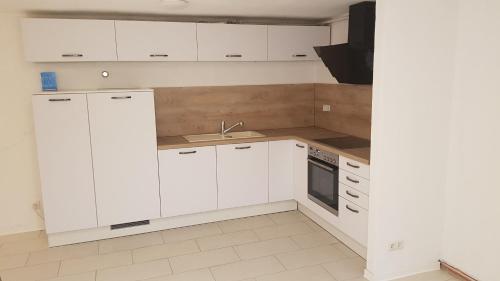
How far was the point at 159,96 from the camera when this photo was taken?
4215 mm

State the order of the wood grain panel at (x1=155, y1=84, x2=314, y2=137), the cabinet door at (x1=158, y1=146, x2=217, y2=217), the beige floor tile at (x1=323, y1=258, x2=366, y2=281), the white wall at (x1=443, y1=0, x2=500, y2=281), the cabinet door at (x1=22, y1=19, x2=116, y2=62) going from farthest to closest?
the wood grain panel at (x1=155, y1=84, x2=314, y2=137) < the cabinet door at (x1=158, y1=146, x2=217, y2=217) < the cabinet door at (x1=22, y1=19, x2=116, y2=62) < the beige floor tile at (x1=323, y1=258, x2=366, y2=281) < the white wall at (x1=443, y1=0, x2=500, y2=281)

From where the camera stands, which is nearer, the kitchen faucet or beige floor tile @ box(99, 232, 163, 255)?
beige floor tile @ box(99, 232, 163, 255)

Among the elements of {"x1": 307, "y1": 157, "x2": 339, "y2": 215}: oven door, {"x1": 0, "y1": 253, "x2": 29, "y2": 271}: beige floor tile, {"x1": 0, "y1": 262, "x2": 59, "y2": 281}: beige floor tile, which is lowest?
{"x1": 0, "y1": 262, "x2": 59, "y2": 281}: beige floor tile

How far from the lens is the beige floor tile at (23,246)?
3.56m

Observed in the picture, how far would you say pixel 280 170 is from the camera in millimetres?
4270

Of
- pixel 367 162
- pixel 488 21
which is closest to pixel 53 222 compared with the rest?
pixel 367 162

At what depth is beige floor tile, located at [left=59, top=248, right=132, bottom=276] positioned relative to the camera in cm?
321

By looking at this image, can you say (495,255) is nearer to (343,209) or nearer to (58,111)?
(343,209)

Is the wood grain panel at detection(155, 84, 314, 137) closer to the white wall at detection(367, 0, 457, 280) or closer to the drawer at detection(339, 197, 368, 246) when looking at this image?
the drawer at detection(339, 197, 368, 246)

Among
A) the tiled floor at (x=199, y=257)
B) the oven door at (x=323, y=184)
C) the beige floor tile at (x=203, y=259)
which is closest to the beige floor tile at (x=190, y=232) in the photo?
the tiled floor at (x=199, y=257)

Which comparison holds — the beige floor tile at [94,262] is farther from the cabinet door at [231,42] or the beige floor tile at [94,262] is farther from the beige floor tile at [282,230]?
the cabinet door at [231,42]

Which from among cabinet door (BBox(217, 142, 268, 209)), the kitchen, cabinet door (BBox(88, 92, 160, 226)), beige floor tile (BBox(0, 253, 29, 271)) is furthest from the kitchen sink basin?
beige floor tile (BBox(0, 253, 29, 271))

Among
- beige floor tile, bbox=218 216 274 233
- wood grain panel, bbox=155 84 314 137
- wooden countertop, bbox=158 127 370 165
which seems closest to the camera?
wooden countertop, bbox=158 127 370 165

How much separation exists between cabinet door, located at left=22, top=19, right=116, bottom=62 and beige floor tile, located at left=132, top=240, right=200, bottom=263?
182cm
